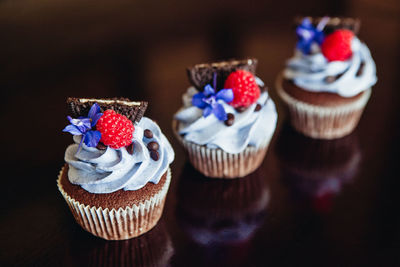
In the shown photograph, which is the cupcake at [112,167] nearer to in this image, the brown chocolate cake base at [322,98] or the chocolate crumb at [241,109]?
the chocolate crumb at [241,109]

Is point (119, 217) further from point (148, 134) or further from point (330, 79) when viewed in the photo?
point (330, 79)

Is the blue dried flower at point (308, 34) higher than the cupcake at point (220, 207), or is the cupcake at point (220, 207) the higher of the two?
the blue dried flower at point (308, 34)

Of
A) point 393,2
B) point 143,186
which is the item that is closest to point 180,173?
point 143,186

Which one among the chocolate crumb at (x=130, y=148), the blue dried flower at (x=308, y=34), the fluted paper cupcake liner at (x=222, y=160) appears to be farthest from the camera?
the blue dried flower at (x=308, y=34)

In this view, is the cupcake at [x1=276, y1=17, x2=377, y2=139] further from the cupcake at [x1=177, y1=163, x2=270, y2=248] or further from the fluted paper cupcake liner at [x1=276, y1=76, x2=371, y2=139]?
the cupcake at [x1=177, y1=163, x2=270, y2=248]

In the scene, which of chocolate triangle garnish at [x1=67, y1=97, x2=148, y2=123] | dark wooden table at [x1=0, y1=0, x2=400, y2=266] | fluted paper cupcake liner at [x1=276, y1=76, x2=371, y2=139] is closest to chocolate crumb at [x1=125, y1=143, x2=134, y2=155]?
chocolate triangle garnish at [x1=67, y1=97, x2=148, y2=123]

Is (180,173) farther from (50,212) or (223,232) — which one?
(50,212)

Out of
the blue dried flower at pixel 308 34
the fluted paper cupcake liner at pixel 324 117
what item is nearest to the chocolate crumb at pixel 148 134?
the fluted paper cupcake liner at pixel 324 117

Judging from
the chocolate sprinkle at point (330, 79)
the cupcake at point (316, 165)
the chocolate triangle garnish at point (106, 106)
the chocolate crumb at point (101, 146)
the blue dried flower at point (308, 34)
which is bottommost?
the cupcake at point (316, 165)

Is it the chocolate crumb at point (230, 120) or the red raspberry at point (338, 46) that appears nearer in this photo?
the chocolate crumb at point (230, 120)
